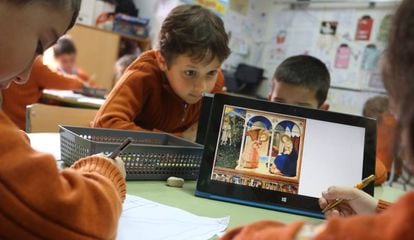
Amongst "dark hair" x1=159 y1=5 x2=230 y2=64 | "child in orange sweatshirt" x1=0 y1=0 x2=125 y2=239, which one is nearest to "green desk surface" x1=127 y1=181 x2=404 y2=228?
"child in orange sweatshirt" x1=0 y1=0 x2=125 y2=239

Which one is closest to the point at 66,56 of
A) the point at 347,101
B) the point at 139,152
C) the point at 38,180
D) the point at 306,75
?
the point at 347,101

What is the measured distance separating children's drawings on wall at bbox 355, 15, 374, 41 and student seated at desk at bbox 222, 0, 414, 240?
10.4 ft

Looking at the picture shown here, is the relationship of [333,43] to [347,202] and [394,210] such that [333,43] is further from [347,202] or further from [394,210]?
[394,210]

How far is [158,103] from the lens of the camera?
1394 mm

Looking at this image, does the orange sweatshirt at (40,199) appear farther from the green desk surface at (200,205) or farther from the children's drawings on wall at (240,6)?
the children's drawings on wall at (240,6)

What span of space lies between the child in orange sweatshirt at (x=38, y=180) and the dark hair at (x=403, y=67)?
36cm

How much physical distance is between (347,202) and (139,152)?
0.44 meters

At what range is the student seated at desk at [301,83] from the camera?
148cm

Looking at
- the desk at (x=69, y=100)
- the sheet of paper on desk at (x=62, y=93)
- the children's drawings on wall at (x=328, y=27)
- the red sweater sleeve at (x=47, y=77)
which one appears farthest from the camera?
the children's drawings on wall at (x=328, y=27)

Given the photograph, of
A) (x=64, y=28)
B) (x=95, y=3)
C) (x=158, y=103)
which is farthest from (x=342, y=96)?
(x=64, y=28)

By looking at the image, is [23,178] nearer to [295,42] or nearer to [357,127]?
[357,127]

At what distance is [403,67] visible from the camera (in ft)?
1.35

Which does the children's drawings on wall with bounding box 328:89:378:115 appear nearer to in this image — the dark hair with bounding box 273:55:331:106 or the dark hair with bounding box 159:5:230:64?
the dark hair with bounding box 273:55:331:106

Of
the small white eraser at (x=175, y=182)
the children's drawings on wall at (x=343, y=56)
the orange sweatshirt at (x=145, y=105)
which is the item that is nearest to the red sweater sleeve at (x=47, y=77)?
the orange sweatshirt at (x=145, y=105)
